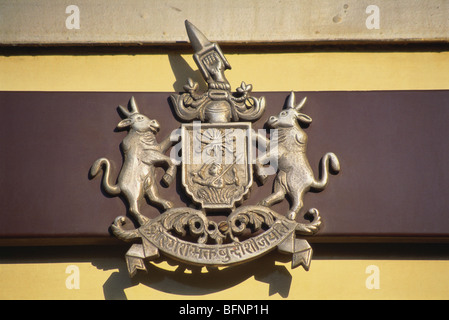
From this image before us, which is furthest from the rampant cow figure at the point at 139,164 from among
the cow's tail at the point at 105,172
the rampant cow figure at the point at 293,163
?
the rampant cow figure at the point at 293,163

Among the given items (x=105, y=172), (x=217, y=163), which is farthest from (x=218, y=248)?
(x=105, y=172)

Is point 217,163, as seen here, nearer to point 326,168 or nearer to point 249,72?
point 326,168

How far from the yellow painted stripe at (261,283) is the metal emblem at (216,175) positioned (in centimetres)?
21

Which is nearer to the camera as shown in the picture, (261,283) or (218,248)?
(218,248)

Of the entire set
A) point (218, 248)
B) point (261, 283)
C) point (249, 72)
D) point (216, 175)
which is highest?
point (249, 72)

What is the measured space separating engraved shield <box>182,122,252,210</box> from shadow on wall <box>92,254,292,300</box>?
332mm

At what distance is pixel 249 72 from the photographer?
3562 millimetres

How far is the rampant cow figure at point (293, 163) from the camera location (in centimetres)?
316

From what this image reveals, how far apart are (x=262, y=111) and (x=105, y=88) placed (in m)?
0.85

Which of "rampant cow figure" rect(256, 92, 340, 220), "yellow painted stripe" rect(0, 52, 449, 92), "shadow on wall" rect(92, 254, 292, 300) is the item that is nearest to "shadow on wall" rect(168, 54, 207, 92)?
"yellow painted stripe" rect(0, 52, 449, 92)

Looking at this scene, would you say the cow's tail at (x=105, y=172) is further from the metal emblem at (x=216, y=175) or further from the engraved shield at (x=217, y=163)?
the engraved shield at (x=217, y=163)

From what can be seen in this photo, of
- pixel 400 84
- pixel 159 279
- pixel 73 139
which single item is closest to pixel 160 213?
pixel 159 279

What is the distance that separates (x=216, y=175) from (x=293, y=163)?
37cm

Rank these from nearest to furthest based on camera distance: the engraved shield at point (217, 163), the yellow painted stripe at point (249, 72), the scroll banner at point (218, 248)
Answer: the scroll banner at point (218, 248)
the engraved shield at point (217, 163)
the yellow painted stripe at point (249, 72)
